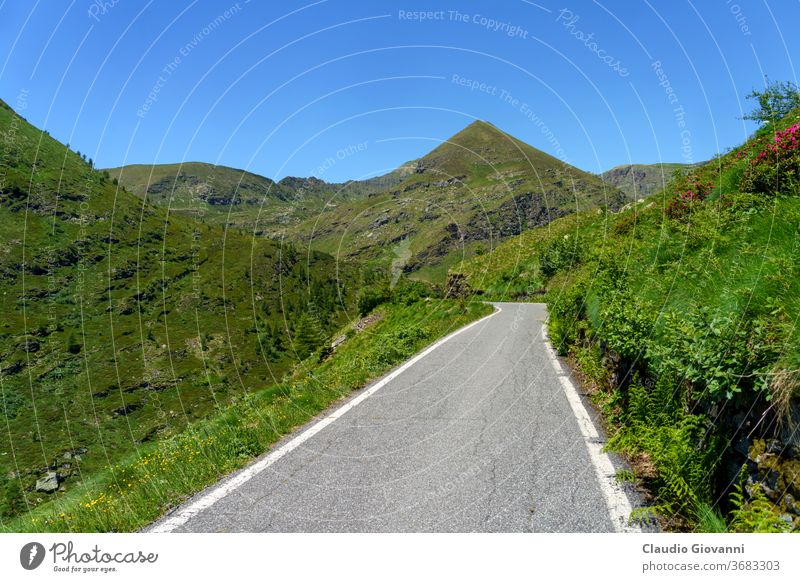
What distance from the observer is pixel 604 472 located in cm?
480

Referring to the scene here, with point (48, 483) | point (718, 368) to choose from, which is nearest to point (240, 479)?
point (718, 368)

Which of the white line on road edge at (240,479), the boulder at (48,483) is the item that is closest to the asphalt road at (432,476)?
the white line on road edge at (240,479)

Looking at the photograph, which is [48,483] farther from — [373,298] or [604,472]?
[604,472]

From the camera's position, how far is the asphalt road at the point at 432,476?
3.88 metres

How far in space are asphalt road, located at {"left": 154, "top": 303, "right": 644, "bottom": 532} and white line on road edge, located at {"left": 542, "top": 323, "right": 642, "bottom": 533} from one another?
0.16ft

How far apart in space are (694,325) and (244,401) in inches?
307
